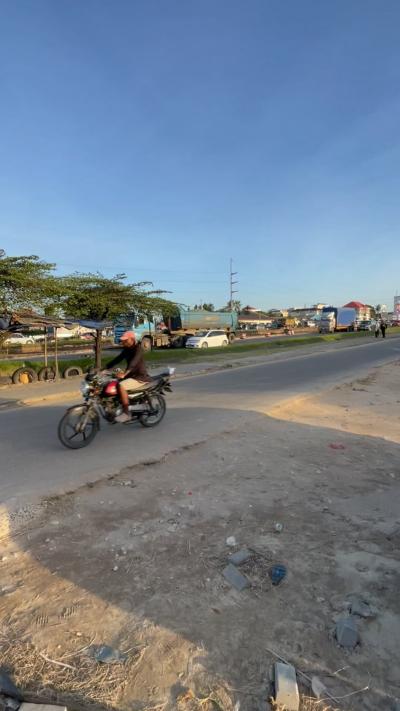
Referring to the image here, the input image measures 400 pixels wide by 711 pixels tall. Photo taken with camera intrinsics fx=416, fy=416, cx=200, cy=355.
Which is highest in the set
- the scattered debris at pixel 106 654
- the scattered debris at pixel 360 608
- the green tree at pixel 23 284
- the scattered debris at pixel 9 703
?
the green tree at pixel 23 284

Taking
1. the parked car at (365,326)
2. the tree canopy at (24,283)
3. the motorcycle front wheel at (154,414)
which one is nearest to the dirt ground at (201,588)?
the motorcycle front wheel at (154,414)

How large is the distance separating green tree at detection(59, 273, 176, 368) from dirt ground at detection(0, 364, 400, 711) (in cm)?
1296

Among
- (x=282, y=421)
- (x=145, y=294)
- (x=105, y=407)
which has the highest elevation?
(x=145, y=294)

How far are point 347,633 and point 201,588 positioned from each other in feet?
3.23

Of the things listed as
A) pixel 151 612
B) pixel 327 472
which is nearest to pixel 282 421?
pixel 327 472

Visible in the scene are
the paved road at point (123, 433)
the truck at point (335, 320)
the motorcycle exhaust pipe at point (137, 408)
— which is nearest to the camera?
the paved road at point (123, 433)

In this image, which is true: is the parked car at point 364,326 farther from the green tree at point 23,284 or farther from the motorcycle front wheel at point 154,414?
the motorcycle front wheel at point 154,414

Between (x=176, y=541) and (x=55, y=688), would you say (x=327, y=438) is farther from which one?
(x=55, y=688)

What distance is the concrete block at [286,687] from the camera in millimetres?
2057

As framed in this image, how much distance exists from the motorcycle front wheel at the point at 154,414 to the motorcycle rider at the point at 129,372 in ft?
1.79

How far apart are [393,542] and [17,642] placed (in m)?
2.96

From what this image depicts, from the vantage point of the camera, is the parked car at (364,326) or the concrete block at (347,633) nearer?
the concrete block at (347,633)

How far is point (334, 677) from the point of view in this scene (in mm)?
2232

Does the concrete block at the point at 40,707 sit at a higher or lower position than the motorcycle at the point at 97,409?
lower
